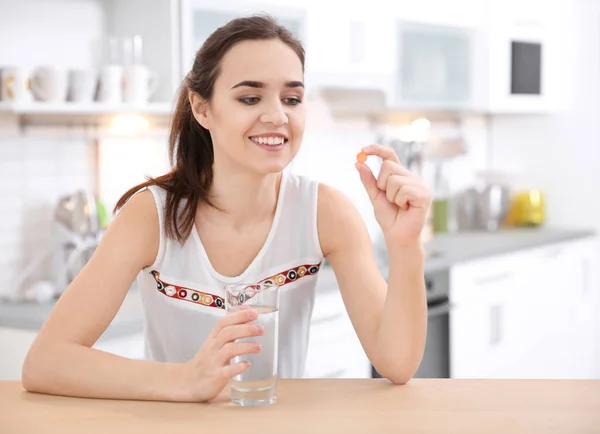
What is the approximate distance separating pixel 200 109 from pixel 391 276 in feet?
1.74

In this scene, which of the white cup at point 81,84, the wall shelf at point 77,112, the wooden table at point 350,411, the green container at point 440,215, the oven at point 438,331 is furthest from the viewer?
the green container at point 440,215

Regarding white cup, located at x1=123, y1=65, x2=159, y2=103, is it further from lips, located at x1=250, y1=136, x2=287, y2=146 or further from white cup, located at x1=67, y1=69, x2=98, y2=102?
lips, located at x1=250, y1=136, x2=287, y2=146

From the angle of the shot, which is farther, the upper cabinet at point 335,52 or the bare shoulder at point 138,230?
the upper cabinet at point 335,52

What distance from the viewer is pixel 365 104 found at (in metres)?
4.02

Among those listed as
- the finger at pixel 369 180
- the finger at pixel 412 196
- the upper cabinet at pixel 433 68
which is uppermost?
the upper cabinet at pixel 433 68

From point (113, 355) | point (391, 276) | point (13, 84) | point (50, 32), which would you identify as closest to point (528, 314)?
point (50, 32)

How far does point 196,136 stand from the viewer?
1859 millimetres

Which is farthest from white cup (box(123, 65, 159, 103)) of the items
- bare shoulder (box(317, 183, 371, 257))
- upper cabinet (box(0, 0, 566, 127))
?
bare shoulder (box(317, 183, 371, 257))

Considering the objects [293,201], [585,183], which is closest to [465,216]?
[585,183]

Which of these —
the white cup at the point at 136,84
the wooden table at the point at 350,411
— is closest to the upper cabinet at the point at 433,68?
the white cup at the point at 136,84

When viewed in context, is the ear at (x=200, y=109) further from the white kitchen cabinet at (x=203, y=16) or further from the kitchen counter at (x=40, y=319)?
the white kitchen cabinet at (x=203, y=16)

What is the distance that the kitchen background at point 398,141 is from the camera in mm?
2883

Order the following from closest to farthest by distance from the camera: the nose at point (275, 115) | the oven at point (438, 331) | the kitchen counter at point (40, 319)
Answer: the nose at point (275, 115)
the kitchen counter at point (40, 319)
the oven at point (438, 331)

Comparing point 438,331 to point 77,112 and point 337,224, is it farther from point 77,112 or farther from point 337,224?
point 337,224
